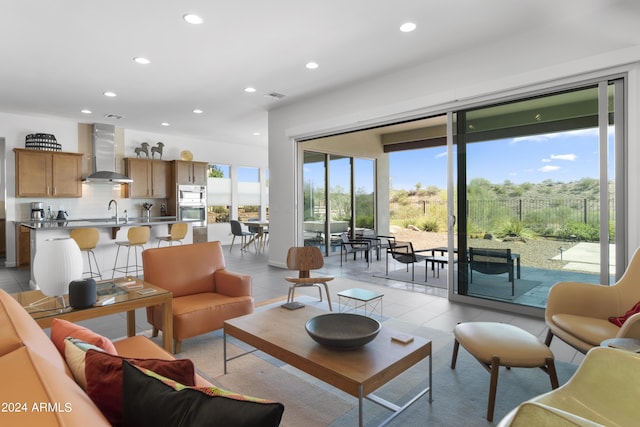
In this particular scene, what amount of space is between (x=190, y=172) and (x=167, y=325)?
716 centimetres

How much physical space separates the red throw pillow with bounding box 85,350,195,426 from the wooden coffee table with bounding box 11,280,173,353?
1227 mm

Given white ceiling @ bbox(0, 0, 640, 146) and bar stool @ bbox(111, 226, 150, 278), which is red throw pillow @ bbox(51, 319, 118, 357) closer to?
white ceiling @ bbox(0, 0, 640, 146)

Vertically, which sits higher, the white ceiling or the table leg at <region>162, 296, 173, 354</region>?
the white ceiling

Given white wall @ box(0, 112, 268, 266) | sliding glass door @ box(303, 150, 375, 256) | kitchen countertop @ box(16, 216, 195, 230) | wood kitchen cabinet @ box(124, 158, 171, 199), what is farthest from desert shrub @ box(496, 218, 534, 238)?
white wall @ box(0, 112, 268, 266)

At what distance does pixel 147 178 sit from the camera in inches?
341

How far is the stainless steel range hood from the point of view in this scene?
306 inches

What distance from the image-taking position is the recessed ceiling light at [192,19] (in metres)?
3.35

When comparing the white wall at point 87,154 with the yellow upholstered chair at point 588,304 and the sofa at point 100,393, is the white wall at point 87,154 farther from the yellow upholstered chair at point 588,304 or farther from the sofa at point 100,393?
the yellow upholstered chair at point 588,304

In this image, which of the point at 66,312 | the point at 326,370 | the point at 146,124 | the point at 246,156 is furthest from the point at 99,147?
the point at 326,370

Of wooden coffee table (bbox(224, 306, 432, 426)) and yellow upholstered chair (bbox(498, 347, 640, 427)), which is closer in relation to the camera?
yellow upholstered chair (bbox(498, 347, 640, 427))

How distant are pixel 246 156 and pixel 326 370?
32.2ft

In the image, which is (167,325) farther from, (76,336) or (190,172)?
(190,172)

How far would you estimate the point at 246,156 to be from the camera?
11.0 m

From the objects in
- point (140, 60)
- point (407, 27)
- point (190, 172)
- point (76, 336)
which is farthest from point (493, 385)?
point (190, 172)
